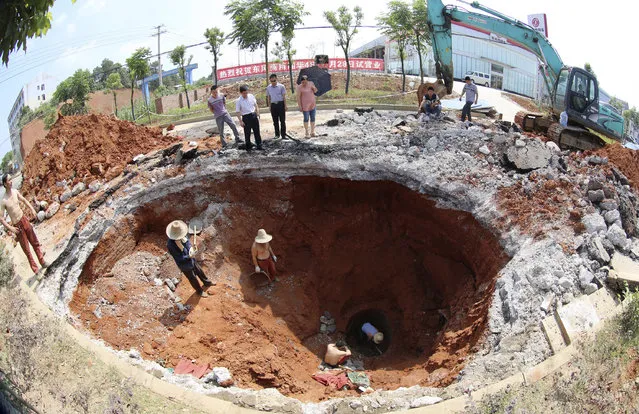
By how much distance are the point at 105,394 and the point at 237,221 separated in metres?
4.59

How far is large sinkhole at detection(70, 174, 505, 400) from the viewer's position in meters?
7.45

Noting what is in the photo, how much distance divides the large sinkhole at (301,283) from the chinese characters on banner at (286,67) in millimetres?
18933

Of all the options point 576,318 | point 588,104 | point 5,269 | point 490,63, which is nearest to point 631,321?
point 576,318

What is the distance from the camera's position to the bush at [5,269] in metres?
7.30

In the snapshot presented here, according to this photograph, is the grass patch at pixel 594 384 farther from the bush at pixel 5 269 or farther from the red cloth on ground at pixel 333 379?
the bush at pixel 5 269

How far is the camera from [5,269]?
7461 mm

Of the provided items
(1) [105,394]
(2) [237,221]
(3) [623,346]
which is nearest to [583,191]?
(3) [623,346]

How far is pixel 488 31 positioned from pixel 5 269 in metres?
11.2

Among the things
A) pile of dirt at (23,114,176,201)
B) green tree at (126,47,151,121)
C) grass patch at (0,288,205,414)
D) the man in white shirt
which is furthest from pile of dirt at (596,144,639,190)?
green tree at (126,47,151,121)

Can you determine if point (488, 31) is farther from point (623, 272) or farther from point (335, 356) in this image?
point (335, 356)

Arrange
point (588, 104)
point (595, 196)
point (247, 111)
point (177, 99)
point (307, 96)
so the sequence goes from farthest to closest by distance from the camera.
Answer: point (177, 99) → point (588, 104) → point (307, 96) → point (247, 111) → point (595, 196)

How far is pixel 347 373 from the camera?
770 cm

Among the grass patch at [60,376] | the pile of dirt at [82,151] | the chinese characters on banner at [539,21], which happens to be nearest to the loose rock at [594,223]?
the grass patch at [60,376]

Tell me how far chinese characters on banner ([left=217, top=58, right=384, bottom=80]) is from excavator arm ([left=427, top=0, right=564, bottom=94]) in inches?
607
